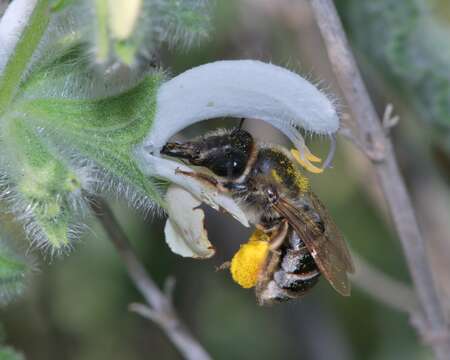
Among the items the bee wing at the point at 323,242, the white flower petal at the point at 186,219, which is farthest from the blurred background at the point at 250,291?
the white flower petal at the point at 186,219

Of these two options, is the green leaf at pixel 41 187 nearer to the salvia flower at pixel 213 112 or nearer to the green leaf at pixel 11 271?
the green leaf at pixel 11 271

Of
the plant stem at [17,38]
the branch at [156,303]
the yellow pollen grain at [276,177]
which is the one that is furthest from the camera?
the branch at [156,303]

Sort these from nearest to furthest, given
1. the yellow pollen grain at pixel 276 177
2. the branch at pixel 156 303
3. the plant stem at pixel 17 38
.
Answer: the plant stem at pixel 17 38 < the yellow pollen grain at pixel 276 177 < the branch at pixel 156 303

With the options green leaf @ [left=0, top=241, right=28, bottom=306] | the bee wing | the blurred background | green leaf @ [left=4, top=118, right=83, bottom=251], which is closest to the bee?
the bee wing

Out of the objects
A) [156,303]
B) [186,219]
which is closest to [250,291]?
[156,303]

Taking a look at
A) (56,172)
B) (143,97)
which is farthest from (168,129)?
(56,172)

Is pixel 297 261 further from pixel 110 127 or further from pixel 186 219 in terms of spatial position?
pixel 110 127

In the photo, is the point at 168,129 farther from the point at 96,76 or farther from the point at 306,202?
the point at 306,202
